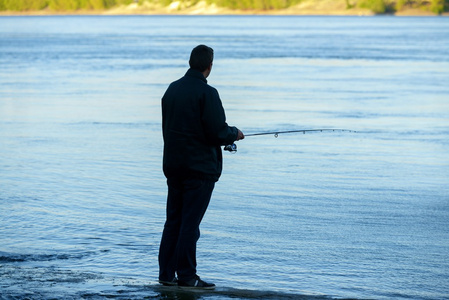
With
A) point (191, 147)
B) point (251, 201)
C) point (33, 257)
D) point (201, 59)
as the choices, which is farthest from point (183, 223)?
point (251, 201)

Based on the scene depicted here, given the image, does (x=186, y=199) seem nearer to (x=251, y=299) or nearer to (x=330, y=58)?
(x=251, y=299)

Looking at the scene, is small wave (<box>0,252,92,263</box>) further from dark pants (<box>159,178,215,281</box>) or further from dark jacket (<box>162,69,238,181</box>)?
dark jacket (<box>162,69,238,181</box>)

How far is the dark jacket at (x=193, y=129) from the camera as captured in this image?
5.57 m

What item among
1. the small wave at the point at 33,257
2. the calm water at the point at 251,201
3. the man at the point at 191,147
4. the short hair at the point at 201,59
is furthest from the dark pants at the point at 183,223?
the small wave at the point at 33,257

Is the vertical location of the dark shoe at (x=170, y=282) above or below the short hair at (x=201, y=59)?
below

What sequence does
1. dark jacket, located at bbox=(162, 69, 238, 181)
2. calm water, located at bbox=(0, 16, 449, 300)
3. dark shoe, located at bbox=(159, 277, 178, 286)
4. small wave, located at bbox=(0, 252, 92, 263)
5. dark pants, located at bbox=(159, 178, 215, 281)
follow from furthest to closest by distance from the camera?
small wave, located at bbox=(0, 252, 92, 263)
calm water, located at bbox=(0, 16, 449, 300)
dark shoe, located at bbox=(159, 277, 178, 286)
dark pants, located at bbox=(159, 178, 215, 281)
dark jacket, located at bbox=(162, 69, 238, 181)

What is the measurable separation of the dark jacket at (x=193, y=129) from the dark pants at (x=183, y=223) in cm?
8

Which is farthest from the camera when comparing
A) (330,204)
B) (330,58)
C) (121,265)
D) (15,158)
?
(330,58)

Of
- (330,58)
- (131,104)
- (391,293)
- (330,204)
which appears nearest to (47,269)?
(391,293)

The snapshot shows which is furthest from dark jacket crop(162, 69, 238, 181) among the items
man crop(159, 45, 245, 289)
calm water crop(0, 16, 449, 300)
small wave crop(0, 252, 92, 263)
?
small wave crop(0, 252, 92, 263)

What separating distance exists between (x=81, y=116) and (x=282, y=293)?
12.3 metres

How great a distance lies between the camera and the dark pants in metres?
5.75

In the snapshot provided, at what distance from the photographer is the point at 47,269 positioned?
21.1 ft

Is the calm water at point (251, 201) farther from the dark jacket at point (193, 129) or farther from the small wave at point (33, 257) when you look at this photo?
the dark jacket at point (193, 129)
